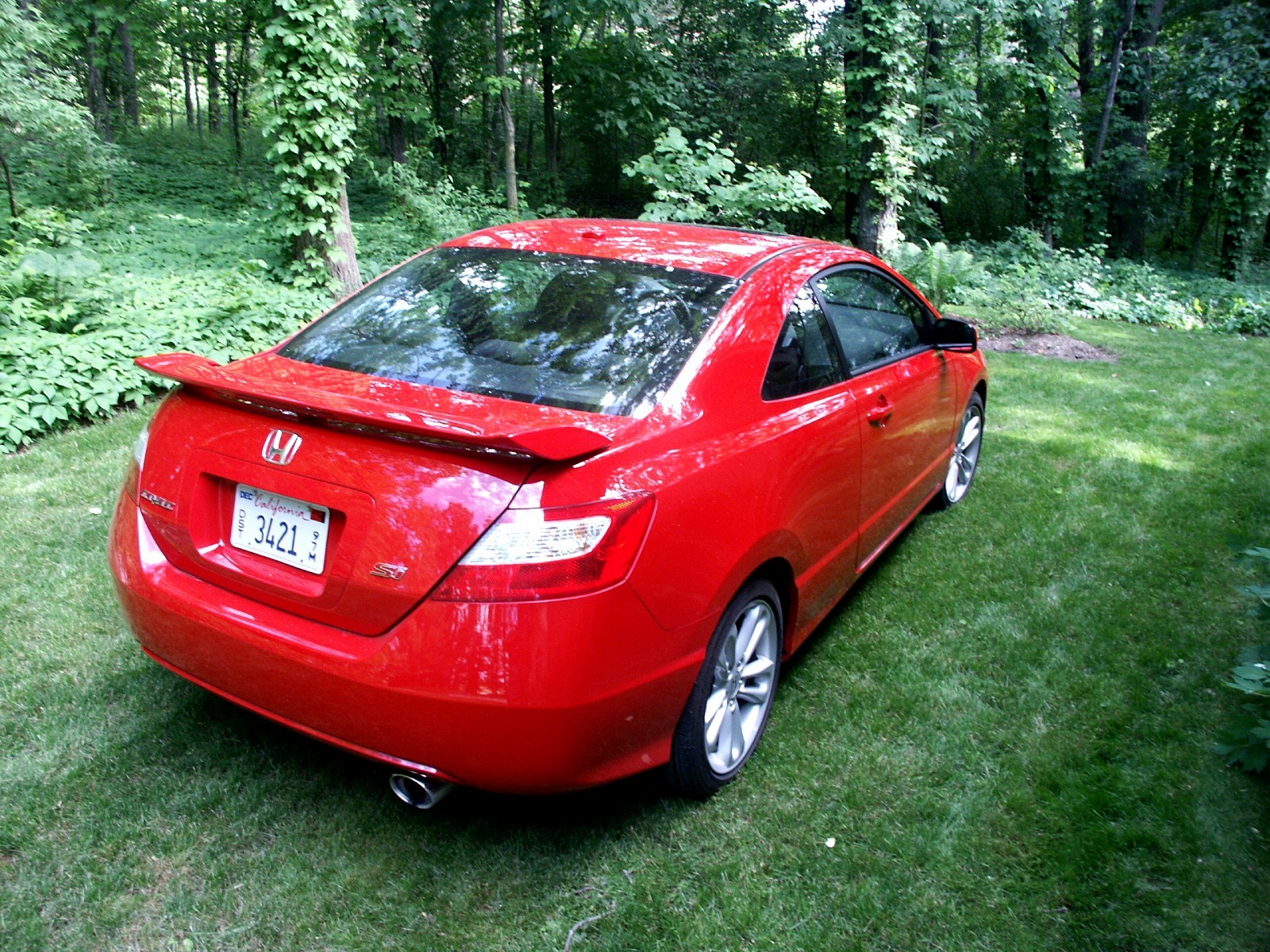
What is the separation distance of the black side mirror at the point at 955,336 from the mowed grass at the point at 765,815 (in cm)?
110

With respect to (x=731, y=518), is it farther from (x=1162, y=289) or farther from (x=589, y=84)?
(x=589, y=84)

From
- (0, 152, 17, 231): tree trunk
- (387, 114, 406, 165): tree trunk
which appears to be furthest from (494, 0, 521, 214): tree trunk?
(0, 152, 17, 231): tree trunk

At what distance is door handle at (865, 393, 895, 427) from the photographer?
3.42 meters

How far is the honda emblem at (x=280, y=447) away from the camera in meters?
2.25

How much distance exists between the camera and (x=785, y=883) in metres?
2.38

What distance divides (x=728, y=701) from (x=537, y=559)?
948 mm

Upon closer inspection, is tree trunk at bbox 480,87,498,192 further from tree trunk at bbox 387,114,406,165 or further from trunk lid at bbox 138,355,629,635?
trunk lid at bbox 138,355,629,635

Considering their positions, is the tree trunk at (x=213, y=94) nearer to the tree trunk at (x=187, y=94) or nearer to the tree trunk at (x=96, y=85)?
the tree trunk at (x=187, y=94)

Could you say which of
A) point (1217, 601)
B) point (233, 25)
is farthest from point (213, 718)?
point (233, 25)

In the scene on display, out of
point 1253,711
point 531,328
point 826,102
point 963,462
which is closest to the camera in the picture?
point 531,328

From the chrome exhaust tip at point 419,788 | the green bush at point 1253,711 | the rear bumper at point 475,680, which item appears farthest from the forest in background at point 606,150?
the green bush at point 1253,711

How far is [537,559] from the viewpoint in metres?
2.03

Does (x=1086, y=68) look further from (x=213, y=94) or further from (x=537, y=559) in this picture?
(x=537, y=559)

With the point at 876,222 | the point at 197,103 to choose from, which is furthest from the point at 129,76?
the point at 876,222
